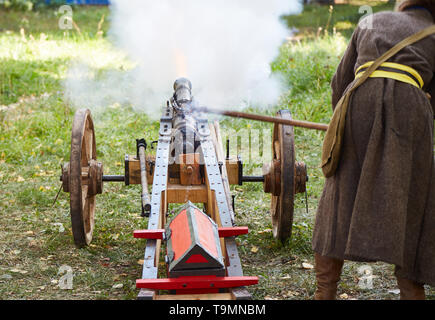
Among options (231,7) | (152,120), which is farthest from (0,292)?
(231,7)

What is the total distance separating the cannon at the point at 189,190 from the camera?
3.15 meters

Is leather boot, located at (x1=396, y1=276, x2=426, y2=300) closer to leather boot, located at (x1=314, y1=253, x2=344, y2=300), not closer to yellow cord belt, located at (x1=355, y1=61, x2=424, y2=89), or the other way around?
leather boot, located at (x1=314, y1=253, x2=344, y2=300)

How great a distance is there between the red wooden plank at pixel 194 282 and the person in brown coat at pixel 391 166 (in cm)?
50

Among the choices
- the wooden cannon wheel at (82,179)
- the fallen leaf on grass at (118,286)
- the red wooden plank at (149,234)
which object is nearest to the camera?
the red wooden plank at (149,234)

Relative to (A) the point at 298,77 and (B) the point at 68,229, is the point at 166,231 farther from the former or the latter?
(A) the point at 298,77

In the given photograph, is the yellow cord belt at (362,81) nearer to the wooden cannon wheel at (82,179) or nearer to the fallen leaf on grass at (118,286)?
the fallen leaf on grass at (118,286)

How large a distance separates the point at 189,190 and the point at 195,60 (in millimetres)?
5286

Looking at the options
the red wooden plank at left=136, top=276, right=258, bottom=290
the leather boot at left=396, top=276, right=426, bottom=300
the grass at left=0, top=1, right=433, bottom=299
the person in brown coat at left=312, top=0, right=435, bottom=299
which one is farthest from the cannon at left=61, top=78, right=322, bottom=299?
the leather boot at left=396, top=276, right=426, bottom=300

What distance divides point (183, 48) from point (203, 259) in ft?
21.6

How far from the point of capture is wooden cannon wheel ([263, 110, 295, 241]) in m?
4.44

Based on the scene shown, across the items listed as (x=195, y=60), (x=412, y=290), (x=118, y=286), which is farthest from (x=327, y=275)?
(x=195, y=60)

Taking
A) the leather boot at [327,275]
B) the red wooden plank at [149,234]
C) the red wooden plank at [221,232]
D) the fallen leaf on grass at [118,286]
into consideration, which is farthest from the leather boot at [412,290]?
the fallen leaf on grass at [118,286]

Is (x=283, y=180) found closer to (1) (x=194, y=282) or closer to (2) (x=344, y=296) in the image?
(2) (x=344, y=296)
